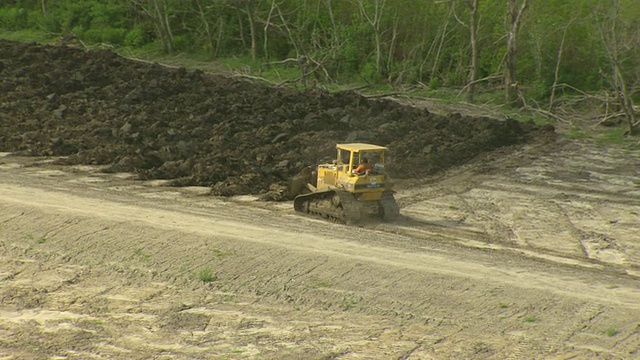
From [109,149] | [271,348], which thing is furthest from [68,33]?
[271,348]

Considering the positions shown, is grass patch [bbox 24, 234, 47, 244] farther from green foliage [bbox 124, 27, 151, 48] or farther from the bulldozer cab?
green foliage [bbox 124, 27, 151, 48]

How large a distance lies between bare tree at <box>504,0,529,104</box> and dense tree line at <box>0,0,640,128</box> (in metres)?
0.04

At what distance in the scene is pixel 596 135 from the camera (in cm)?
2722

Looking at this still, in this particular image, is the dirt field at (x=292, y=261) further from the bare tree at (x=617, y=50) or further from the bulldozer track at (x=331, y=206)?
the bare tree at (x=617, y=50)

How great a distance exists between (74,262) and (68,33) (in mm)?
29680

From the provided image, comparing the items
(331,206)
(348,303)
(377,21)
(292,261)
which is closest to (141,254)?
(292,261)

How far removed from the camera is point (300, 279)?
40.1 feet

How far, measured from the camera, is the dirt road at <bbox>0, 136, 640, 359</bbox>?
33.7 ft

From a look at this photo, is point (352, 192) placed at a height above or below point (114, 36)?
below

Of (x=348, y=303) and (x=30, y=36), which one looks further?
(x=30, y=36)

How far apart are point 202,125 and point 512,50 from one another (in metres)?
12.2

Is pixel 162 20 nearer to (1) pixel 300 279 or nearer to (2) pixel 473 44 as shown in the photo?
(2) pixel 473 44

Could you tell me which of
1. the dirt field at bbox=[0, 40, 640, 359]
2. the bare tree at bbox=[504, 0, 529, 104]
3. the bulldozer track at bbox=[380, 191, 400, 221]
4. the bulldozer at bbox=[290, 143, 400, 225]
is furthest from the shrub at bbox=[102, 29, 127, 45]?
the bulldozer track at bbox=[380, 191, 400, 221]

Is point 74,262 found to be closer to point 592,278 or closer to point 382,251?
point 382,251
